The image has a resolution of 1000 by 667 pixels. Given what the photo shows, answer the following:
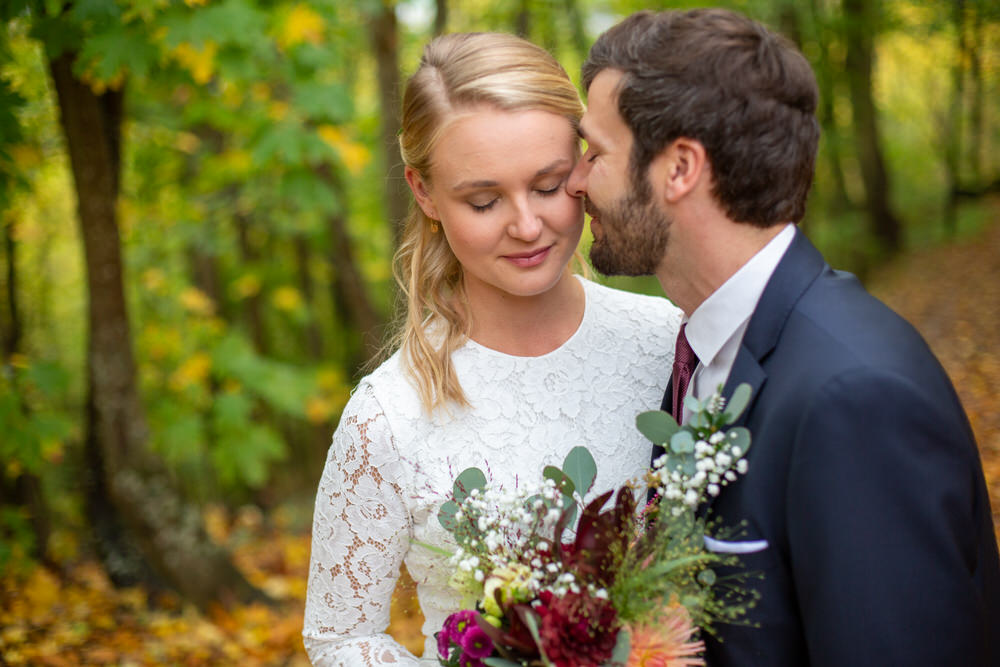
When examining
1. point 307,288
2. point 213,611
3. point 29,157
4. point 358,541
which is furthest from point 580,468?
point 307,288

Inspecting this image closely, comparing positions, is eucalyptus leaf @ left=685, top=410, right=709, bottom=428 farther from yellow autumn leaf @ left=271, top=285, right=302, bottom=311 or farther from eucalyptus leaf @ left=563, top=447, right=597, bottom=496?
yellow autumn leaf @ left=271, top=285, right=302, bottom=311

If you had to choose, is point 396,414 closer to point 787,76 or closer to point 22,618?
point 787,76

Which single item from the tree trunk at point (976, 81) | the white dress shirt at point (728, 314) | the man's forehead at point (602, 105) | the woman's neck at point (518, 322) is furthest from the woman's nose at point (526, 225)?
the tree trunk at point (976, 81)

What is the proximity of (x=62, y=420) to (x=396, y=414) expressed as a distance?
351 centimetres

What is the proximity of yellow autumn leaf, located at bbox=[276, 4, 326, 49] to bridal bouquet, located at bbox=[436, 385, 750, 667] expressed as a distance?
3.86 metres

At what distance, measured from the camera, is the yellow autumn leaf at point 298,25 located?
185 inches

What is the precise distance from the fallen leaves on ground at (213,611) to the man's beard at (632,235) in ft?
4.27

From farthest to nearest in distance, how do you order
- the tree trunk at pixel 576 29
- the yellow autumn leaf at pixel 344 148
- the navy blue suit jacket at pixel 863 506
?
the tree trunk at pixel 576 29 < the yellow autumn leaf at pixel 344 148 < the navy blue suit jacket at pixel 863 506

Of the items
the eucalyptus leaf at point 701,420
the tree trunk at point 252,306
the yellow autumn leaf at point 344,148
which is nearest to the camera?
the eucalyptus leaf at point 701,420

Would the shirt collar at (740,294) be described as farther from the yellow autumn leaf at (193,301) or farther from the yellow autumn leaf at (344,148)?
the yellow autumn leaf at (193,301)

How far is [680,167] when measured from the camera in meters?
1.89

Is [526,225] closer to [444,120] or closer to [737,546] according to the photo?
[444,120]

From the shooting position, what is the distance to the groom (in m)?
1.49

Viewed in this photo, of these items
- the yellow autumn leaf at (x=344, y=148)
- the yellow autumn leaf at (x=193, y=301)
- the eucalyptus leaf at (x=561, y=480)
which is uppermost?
the yellow autumn leaf at (x=344, y=148)
